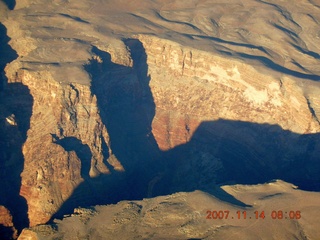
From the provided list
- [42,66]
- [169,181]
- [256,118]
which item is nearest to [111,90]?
[42,66]

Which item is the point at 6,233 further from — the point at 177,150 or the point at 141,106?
the point at 141,106

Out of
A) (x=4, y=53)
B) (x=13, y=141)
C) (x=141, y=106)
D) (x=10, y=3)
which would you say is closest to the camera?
(x=13, y=141)

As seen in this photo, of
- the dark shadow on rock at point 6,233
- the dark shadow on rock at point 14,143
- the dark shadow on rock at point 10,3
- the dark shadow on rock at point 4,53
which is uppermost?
the dark shadow on rock at point 10,3

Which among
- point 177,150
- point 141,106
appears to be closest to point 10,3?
point 141,106

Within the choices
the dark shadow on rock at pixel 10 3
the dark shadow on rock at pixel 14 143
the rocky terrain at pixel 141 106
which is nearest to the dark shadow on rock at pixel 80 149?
the rocky terrain at pixel 141 106

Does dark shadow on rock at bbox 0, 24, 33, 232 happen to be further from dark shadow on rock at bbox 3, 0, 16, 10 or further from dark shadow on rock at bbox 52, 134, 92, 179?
dark shadow on rock at bbox 3, 0, 16, 10

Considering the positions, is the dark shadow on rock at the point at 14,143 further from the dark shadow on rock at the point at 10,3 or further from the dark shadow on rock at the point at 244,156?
the dark shadow on rock at the point at 10,3

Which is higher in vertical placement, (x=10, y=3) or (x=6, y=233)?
(x=10, y=3)

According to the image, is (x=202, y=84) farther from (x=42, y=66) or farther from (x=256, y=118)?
(x=42, y=66)
